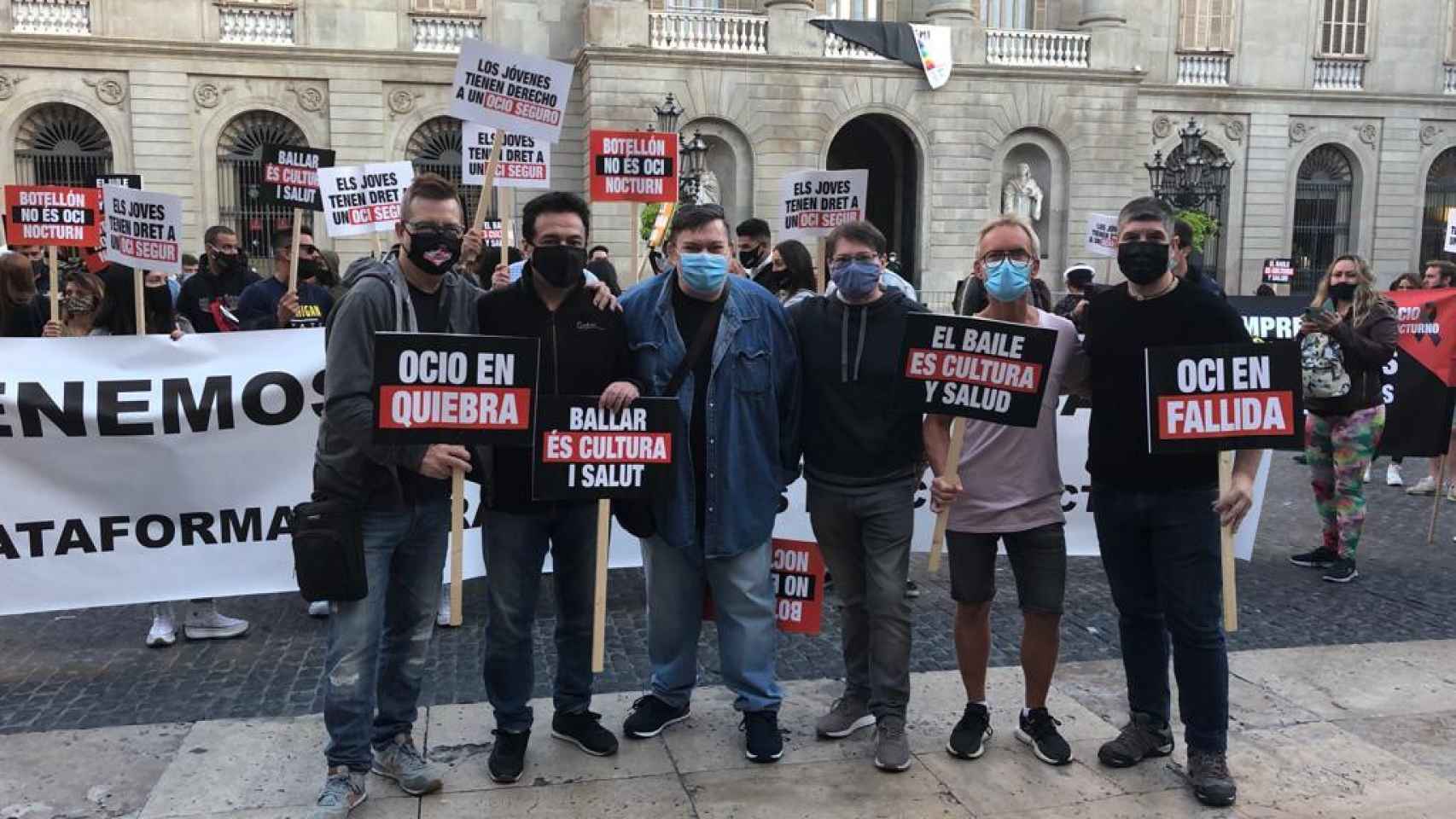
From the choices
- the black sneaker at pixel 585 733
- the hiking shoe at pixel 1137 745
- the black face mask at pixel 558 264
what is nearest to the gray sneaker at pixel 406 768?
the black sneaker at pixel 585 733

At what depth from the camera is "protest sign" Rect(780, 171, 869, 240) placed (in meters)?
8.18

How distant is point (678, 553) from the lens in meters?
4.25

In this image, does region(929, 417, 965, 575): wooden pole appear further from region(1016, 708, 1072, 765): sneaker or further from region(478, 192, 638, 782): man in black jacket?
region(478, 192, 638, 782): man in black jacket

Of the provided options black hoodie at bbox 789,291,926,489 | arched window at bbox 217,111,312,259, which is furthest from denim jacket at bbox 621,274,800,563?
arched window at bbox 217,111,312,259

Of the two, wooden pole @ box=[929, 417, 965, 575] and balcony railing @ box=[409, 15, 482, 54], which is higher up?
balcony railing @ box=[409, 15, 482, 54]

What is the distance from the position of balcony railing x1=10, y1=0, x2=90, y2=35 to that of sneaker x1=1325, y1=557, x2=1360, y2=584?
2460 centimetres

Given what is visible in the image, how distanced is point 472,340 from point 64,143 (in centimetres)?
2419

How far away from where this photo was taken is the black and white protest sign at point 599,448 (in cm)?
384

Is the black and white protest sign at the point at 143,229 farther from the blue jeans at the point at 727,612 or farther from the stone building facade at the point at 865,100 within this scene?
the stone building facade at the point at 865,100

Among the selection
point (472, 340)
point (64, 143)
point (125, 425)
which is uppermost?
point (64, 143)

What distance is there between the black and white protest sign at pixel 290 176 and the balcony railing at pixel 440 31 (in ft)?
56.8

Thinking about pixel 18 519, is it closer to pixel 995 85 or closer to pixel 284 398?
pixel 284 398

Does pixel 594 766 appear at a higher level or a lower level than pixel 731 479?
lower

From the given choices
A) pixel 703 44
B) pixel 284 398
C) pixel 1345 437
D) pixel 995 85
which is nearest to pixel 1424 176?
pixel 995 85
